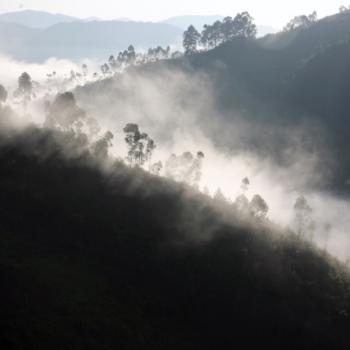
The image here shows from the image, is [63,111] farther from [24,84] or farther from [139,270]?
[139,270]

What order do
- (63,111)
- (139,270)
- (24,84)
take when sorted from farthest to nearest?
(24,84) → (63,111) → (139,270)

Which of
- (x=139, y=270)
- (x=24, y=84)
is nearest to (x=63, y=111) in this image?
(x=24, y=84)

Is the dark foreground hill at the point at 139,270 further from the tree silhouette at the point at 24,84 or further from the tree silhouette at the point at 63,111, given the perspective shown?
the tree silhouette at the point at 24,84

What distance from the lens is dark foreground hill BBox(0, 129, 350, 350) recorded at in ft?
231

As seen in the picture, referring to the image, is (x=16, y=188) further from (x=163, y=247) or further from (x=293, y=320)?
(x=293, y=320)

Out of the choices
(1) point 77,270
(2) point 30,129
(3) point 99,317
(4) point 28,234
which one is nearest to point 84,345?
(3) point 99,317

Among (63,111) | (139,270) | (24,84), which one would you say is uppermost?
(24,84)

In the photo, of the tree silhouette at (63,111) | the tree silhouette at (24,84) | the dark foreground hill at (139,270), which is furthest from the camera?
the tree silhouette at (24,84)

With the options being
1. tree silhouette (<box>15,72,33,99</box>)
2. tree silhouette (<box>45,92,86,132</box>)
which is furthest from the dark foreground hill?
tree silhouette (<box>15,72,33,99</box>)

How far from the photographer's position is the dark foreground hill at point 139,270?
231 feet

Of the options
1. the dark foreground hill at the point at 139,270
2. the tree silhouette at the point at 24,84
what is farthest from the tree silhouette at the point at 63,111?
the tree silhouette at the point at 24,84

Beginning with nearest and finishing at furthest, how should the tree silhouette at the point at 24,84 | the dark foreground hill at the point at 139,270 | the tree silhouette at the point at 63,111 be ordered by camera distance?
the dark foreground hill at the point at 139,270 < the tree silhouette at the point at 63,111 < the tree silhouette at the point at 24,84

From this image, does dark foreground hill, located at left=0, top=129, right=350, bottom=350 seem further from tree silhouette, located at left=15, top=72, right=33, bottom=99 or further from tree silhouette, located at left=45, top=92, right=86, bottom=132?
tree silhouette, located at left=15, top=72, right=33, bottom=99

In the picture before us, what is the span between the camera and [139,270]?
8875 centimetres
